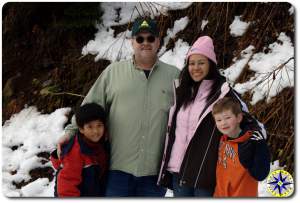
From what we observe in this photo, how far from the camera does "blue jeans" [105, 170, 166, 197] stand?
2.52m

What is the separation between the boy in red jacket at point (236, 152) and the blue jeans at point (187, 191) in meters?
0.07

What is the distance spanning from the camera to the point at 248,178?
2387mm

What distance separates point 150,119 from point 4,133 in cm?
107

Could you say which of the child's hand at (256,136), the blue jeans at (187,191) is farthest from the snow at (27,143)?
the child's hand at (256,136)

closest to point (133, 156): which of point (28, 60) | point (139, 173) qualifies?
point (139, 173)

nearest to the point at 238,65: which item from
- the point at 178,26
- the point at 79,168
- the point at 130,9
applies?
the point at 178,26

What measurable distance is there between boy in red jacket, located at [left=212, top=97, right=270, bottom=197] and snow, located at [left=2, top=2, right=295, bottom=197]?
60 cm

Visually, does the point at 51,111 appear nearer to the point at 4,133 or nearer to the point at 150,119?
the point at 4,133

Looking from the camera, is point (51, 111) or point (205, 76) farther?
point (51, 111)

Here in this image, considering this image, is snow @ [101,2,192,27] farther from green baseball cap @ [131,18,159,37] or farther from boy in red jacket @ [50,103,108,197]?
boy in red jacket @ [50,103,108,197]

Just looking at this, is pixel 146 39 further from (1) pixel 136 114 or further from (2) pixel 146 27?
(1) pixel 136 114

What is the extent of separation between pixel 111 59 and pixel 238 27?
0.99 meters

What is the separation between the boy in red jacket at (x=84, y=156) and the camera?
2441 mm

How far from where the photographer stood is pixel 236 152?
7.75 feet
